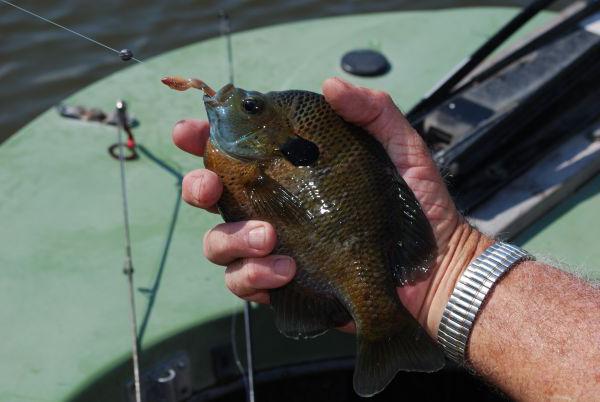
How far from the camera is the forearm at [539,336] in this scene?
1.83 m

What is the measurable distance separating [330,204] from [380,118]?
0.43 meters

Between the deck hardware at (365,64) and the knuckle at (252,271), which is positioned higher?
the deck hardware at (365,64)

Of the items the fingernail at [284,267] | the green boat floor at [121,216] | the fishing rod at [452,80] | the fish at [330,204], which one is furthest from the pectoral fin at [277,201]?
the fishing rod at [452,80]

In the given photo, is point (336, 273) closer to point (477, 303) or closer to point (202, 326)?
point (477, 303)

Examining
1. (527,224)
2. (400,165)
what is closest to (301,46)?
(527,224)

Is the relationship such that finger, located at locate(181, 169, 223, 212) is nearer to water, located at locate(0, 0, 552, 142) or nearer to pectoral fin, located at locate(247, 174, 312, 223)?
pectoral fin, located at locate(247, 174, 312, 223)

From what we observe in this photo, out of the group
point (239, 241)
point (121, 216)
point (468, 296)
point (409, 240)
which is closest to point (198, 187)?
point (239, 241)

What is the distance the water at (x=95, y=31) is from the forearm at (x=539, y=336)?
4379 millimetres

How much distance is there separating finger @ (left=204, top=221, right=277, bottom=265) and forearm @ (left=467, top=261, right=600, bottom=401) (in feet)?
2.06

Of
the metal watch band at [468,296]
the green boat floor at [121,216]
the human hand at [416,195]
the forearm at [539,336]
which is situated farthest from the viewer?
the green boat floor at [121,216]

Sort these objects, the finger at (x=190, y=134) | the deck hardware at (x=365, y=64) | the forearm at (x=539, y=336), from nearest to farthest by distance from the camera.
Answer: the forearm at (x=539, y=336) → the finger at (x=190, y=134) → the deck hardware at (x=365, y=64)

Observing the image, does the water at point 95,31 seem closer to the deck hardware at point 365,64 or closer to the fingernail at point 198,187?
the deck hardware at point 365,64

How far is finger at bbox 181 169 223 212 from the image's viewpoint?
1893 mm

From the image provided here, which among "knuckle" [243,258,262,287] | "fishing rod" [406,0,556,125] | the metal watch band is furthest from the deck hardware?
"knuckle" [243,258,262,287]
